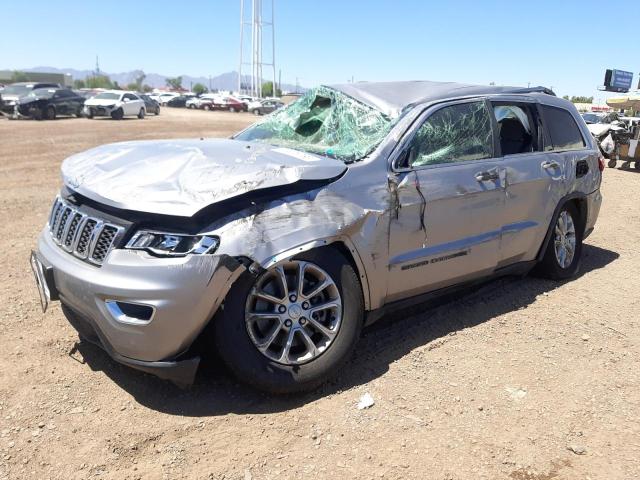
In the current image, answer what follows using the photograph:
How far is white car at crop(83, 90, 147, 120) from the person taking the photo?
97.0ft

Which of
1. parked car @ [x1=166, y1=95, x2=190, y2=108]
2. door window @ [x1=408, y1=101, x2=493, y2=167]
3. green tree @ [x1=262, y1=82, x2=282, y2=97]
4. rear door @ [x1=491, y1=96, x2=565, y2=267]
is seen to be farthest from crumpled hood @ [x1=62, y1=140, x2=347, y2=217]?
green tree @ [x1=262, y1=82, x2=282, y2=97]

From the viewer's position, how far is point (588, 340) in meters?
4.04

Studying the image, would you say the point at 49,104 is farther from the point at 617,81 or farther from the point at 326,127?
the point at 617,81

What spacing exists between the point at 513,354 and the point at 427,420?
1.06 metres

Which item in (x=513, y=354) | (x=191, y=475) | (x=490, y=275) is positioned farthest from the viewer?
(x=490, y=275)

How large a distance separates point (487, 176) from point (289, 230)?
1755mm

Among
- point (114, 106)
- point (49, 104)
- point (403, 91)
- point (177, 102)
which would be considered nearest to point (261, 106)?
point (177, 102)

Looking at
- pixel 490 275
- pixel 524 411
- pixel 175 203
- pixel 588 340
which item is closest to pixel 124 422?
pixel 175 203

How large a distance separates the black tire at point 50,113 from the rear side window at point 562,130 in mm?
27159

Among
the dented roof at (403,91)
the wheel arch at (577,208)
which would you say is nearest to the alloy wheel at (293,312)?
the dented roof at (403,91)

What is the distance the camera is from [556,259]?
5.03 metres

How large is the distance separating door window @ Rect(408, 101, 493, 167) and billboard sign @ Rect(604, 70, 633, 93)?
6725cm

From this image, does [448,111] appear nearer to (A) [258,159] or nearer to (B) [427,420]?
(A) [258,159]

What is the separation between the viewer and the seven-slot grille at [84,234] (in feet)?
9.53
